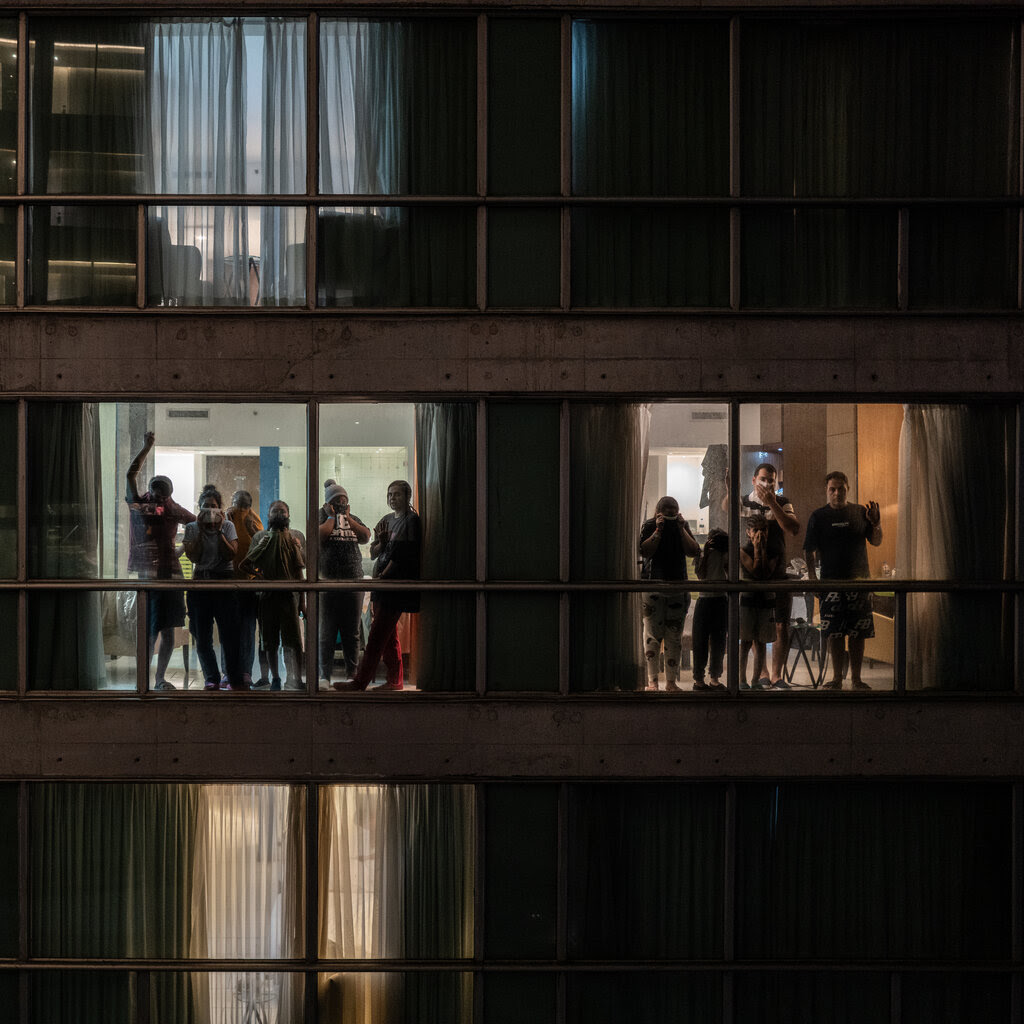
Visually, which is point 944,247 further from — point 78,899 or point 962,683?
point 78,899

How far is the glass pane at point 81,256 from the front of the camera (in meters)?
7.42

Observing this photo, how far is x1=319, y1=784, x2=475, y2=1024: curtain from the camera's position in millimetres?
7496

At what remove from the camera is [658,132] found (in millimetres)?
7512

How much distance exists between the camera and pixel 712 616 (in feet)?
24.6

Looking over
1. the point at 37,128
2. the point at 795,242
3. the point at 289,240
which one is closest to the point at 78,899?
the point at 289,240

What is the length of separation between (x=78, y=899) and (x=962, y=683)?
7.50 m

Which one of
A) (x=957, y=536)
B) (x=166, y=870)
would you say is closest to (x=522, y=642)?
(x=166, y=870)

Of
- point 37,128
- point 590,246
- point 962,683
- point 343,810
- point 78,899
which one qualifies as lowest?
point 78,899

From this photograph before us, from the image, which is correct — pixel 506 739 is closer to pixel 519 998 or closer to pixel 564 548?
pixel 564 548

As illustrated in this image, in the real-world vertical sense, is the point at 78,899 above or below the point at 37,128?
below

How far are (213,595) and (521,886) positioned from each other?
349 cm

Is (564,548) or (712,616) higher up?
(564,548)

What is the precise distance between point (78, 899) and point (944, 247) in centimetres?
893

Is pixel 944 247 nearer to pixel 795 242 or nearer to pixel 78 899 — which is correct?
pixel 795 242
